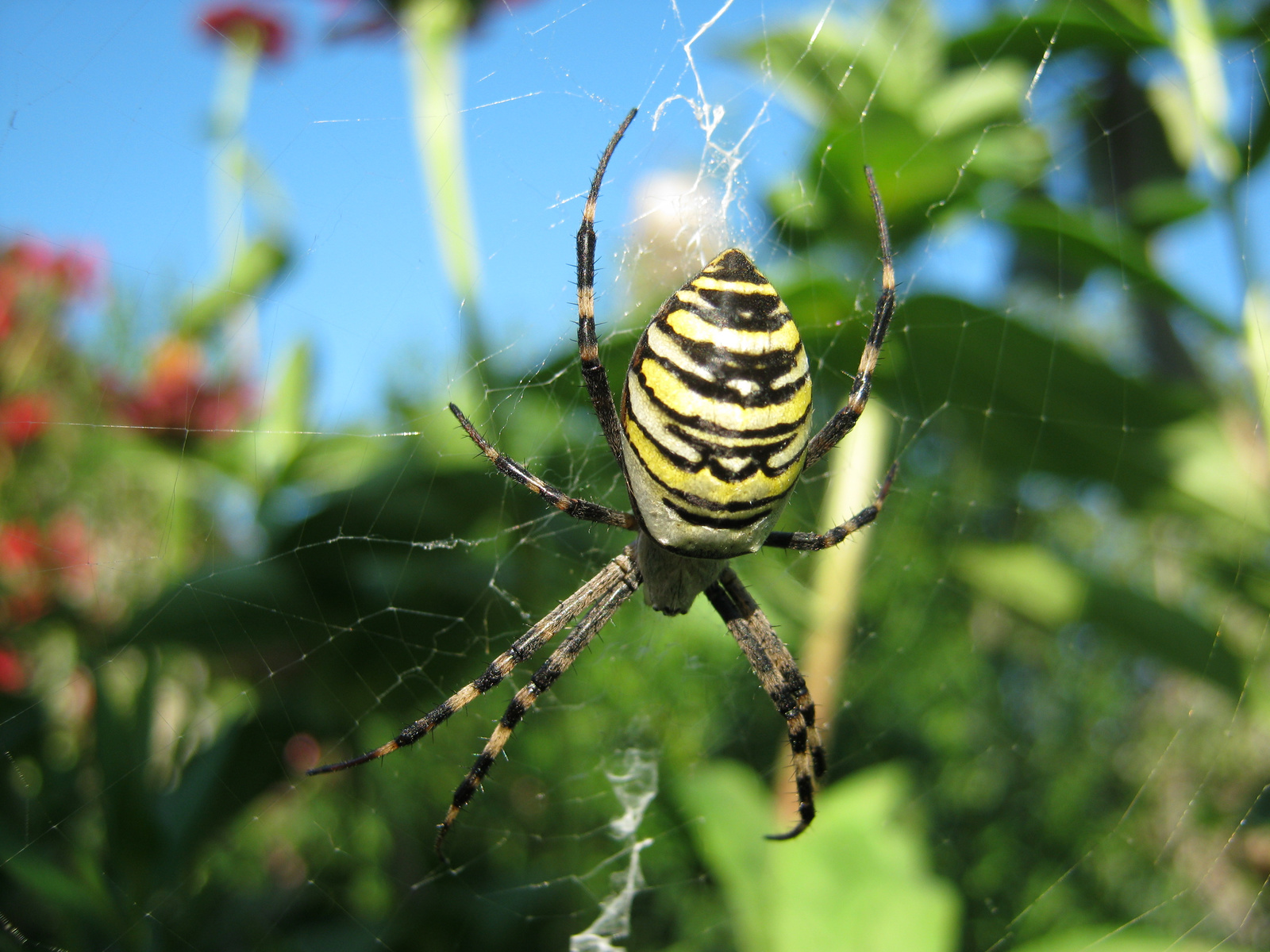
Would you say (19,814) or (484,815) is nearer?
(19,814)

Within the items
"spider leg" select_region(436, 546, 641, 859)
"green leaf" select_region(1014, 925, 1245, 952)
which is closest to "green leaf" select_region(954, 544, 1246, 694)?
"green leaf" select_region(1014, 925, 1245, 952)

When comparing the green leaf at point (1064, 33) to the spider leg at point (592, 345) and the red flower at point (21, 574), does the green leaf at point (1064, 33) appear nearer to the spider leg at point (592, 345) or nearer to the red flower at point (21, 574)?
the spider leg at point (592, 345)

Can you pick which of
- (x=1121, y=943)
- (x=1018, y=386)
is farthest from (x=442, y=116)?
(x=1121, y=943)

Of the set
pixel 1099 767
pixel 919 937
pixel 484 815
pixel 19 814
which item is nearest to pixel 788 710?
pixel 919 937

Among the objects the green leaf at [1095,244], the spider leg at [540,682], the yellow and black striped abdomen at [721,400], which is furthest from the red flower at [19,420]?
the green leaf at [1095,244]

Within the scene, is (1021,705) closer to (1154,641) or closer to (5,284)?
(1154,641)
